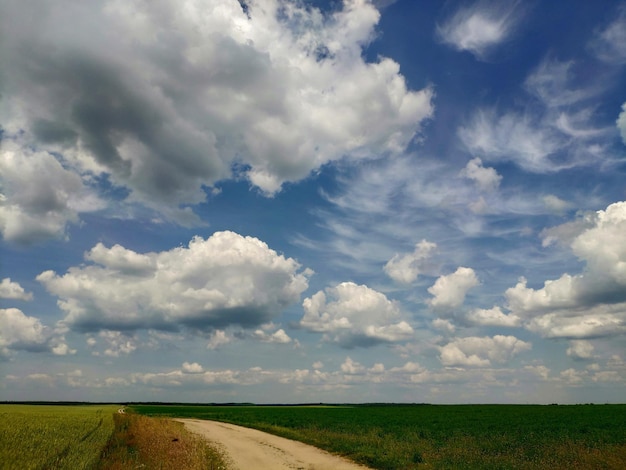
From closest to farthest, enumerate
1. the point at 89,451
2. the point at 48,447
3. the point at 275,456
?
the point at 48,447, the point at 89,451, the point at 275,456

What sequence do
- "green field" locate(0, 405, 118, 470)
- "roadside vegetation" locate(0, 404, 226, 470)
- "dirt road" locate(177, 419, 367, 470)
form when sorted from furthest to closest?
1. "dirt road" locate(177, 419, 367, 470)
2. "roadside vegetation" locate(0, 404, 226, 470)
3. "green field" locate(0, 405, 118, 470)

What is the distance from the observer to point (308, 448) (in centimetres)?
2852

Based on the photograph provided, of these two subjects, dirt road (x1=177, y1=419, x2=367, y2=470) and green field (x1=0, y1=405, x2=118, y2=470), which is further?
Result: dirt road (x1=177, y1=419, x2=367, y2=470)

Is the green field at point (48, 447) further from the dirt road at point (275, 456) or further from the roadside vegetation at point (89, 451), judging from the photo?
the dirt road at point (275, 456)

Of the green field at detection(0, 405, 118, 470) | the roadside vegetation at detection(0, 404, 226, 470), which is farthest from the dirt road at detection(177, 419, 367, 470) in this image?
the green field at detection(0, 405, 118, 470)

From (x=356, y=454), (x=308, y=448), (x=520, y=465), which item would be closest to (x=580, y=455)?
(x=520, y=465)

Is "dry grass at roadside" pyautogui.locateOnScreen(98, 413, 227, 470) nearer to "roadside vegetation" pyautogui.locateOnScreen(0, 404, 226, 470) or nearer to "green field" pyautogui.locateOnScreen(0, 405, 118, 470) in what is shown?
"roadside vegetation" pyautogui.locateOnScreen(0, 404, 226, 470)

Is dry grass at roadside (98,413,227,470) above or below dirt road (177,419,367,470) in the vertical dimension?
above

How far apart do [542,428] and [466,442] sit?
55.7 feet

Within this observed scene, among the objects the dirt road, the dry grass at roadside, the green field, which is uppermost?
the green field

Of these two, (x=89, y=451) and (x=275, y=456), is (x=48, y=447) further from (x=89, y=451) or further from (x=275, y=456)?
(x=275, y=456)

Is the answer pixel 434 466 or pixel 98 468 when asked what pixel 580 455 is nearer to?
pixel 434 466

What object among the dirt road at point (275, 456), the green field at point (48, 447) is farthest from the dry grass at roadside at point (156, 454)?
the dirt road at point (275, 456)

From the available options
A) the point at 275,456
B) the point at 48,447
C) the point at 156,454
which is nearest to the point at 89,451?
the point at 48,447
